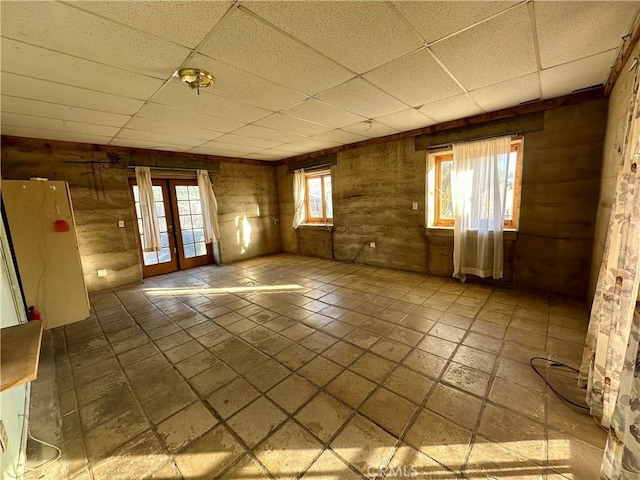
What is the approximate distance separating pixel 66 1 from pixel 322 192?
492cm

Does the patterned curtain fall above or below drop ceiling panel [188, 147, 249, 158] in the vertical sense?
below

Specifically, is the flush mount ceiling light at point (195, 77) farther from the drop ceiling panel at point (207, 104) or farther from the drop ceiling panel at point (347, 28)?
the drop ceiling panel at point (347, 28)

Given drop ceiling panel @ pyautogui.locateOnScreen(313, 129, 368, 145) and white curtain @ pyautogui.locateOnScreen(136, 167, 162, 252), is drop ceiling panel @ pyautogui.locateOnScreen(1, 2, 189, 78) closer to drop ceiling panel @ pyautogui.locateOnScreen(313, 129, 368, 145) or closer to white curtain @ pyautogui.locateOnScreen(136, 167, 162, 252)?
drop ceiling panel @ pyautogui.locateOnScreen(313, 129, 368, 145)

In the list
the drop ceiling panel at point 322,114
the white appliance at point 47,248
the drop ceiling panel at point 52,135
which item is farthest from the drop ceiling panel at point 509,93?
the drop ceiling panel at point 52,135

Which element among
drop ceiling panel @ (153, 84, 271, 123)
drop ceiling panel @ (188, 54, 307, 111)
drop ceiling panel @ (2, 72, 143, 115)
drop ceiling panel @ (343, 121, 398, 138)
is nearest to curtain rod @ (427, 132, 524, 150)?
drop ceiling panel @ (343, 121, 398, 138)

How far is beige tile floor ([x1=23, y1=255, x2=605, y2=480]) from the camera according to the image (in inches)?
53.7

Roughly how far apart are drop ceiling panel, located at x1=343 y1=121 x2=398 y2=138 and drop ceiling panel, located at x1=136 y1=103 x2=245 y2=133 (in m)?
1.64

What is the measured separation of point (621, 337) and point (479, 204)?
99.8 inches

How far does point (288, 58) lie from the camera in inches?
74.6

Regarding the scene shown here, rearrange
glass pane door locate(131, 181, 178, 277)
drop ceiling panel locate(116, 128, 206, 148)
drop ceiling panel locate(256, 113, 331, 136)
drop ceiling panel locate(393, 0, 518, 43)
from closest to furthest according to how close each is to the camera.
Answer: drop ceiling panel locate(393, 0, 518, 43) < drop ceiling panel locate(256, 113, 331, 136) < drop ceiling panel locate(116, 128, 206, 148) < glass pane door locate(131, 181, 178, 277)

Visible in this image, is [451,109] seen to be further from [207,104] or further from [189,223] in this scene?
[189,223]

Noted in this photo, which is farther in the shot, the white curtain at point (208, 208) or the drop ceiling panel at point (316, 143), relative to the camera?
the white curtain at point (208, 208)

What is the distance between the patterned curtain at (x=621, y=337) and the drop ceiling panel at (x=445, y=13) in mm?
942

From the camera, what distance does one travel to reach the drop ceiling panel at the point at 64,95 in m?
2.04
